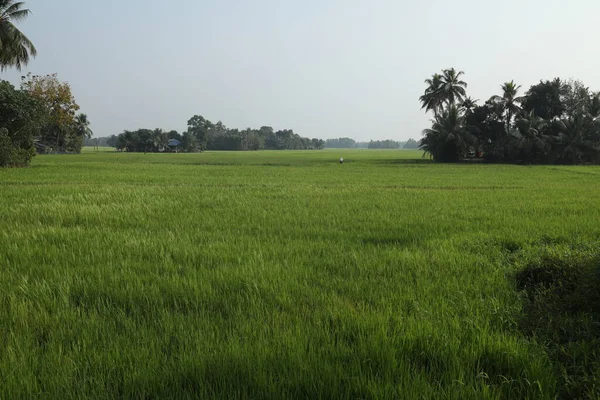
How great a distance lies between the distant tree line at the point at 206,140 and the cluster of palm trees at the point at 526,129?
2294 inches

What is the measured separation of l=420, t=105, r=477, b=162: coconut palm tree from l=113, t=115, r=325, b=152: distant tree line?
5869cm

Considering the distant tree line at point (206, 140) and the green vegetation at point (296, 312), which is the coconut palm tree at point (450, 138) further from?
the distant tree line at point (206, 140)

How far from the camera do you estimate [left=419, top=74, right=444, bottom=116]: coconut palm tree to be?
49784mm

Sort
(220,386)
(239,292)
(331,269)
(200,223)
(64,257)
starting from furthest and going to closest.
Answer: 1. (200,223)
2. (64,257)
3. (331,269)
4. (239,292)
5. (220,386)

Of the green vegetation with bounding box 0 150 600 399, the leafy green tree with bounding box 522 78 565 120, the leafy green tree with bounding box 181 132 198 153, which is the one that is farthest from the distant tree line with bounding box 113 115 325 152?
the green vegetation with bounding box 0 150 600 399

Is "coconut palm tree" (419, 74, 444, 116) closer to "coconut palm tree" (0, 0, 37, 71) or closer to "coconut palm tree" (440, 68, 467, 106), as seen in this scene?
"coconut palm tree" (440, 68, 467, 106)

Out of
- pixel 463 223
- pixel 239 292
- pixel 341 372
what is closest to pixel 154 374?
pixel 341 372

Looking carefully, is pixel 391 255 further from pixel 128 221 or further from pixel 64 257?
pixel 128 221

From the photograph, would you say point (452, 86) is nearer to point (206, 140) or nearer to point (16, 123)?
point (16, 123)

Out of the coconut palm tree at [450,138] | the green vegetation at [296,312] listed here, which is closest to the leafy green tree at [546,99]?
the coconut palm tree at [450,138]

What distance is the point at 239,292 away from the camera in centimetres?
375

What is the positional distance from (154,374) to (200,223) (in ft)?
17.8

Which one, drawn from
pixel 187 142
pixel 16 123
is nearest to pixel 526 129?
pixel 16 123

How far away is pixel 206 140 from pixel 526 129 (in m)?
81.2
